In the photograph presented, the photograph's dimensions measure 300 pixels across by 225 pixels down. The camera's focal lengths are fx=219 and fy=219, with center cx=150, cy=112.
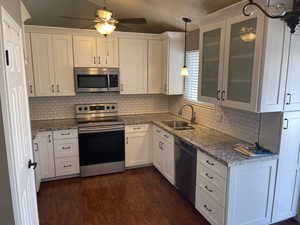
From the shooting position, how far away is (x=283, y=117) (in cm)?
226

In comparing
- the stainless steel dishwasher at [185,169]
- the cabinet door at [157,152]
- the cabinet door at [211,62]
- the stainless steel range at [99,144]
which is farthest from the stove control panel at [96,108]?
the cabinet door at [211,62]

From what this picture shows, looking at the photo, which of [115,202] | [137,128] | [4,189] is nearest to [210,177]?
[115,202]

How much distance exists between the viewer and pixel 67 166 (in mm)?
3643

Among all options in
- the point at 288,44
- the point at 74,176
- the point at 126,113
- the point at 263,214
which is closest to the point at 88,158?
the point at 74,176

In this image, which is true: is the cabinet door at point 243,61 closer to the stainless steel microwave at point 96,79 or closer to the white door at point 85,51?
the stainless steel microwave at point 96,79

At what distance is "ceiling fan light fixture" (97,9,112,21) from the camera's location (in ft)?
7.48

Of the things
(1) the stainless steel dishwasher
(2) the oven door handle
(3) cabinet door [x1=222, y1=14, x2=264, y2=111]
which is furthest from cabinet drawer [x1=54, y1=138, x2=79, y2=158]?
(3) cabinet door [x1=222, y1=14, x2=264, y2=111]

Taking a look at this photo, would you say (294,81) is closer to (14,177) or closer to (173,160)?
(173,160)

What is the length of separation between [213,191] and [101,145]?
2.03 meters

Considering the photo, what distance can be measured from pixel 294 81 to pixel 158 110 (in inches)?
112

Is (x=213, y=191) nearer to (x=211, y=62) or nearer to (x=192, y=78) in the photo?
(x=211, y=62)

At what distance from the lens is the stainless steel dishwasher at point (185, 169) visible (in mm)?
2776

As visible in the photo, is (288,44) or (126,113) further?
(126,113)

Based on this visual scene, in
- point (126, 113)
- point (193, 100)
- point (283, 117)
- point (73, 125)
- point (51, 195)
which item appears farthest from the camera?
point (126, 113)
